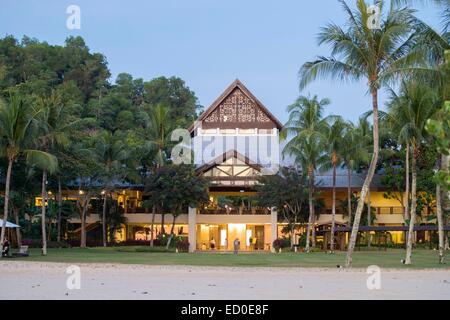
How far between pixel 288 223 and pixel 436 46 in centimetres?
2994

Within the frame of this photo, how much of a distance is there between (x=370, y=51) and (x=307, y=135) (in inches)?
815

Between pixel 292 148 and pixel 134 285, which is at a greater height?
pixel 292 148

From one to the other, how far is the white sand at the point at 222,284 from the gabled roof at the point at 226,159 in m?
28.1

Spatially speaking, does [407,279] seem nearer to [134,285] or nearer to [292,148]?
[134,285]

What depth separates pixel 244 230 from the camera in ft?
190

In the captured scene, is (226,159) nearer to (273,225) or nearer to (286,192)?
(273,225)

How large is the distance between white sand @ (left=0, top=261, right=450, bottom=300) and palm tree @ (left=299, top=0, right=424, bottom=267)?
5.26 meters

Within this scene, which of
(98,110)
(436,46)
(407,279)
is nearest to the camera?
(407,279)

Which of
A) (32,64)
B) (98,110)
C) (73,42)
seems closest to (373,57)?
(98,110)

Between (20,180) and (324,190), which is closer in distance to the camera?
(20,180)

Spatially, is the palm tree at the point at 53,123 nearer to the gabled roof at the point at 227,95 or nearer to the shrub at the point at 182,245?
the shrub at the point at 182,245

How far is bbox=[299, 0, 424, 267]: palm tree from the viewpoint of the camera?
2620 cm

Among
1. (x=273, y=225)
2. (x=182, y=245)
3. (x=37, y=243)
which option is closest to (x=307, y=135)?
(x=273, y=225)

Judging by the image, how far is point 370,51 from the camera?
88.5 ft
